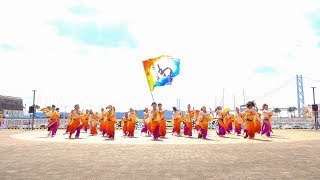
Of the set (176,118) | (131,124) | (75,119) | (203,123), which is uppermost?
(176,118)

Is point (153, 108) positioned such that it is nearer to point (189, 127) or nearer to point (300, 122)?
point (189, 127)

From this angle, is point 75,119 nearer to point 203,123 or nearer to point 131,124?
point 131,124

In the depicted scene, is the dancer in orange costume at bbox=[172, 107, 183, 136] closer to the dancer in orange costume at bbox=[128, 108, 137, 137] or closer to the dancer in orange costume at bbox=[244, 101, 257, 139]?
the dancer in orange costume at bbox=[128, 108, 137, 137]

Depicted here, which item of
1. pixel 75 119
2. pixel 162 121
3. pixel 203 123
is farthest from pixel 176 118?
pixel 75 119

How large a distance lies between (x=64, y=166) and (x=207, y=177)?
3.53 m

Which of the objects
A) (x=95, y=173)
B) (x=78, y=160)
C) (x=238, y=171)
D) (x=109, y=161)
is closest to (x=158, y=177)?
(x=95, y=173)

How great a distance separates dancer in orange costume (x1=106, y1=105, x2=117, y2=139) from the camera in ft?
58.3

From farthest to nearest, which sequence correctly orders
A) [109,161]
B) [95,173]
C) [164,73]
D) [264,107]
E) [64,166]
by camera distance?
1. [164,73]
2. [264,107]
3. [109,161]
4. [64,166]
5. [95,173]

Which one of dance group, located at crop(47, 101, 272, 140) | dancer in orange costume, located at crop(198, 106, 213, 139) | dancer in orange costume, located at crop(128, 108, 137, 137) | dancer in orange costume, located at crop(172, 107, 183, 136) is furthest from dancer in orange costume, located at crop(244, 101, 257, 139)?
dancer in orange costume, located at crop(128, 108, 137, 137)

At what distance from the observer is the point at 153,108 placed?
57.9ft

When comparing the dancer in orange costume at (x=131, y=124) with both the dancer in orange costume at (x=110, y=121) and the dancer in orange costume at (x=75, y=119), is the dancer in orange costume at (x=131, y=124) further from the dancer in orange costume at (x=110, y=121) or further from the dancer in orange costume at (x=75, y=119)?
the dancer in orange costume at (x=75, y=119)

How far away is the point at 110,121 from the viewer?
18281 mm

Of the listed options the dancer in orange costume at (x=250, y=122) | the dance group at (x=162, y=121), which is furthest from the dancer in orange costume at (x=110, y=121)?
the dancer in orange costume at (x=250, y=122)

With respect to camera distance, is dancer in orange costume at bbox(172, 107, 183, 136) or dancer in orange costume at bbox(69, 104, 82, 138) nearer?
dancer in orange costume at bbox(69, 104, 82, 138)
